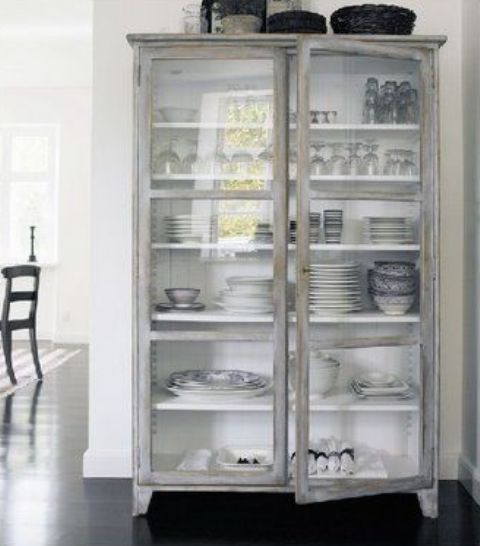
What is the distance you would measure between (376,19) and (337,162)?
24.0 inches

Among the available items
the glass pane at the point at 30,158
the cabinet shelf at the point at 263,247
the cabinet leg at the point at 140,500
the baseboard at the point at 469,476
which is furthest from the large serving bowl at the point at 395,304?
the glass pane at the point at 30,158

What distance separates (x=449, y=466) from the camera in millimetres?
3680

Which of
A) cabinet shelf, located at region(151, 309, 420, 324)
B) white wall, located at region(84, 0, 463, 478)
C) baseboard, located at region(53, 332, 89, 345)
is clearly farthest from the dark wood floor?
baseboard, located at region(53, 332, 89, 345)

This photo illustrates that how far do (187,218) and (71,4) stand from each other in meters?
3.71

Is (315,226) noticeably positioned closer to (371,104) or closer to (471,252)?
(371,104)

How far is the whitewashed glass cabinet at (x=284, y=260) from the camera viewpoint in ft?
10.3

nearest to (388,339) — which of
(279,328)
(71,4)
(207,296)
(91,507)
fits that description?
(279,328)

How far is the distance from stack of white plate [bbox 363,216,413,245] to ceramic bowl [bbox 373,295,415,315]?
0.76ft

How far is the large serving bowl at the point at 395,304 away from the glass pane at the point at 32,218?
6.47m

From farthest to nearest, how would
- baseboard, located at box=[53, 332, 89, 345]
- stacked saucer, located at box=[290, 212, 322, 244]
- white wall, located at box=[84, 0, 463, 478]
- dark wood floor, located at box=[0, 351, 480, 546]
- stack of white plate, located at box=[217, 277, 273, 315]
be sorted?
baseboard, located at box=[53, 332, 89, 345] < white wall, located at box=[84, 0, 463, 478] < stack of white plate, located at box=[217, 277, 273, 315] < stacked saucer, located at box=[290, 212, 322, 244] < dark wood floor, located at box=[0, 351, 480, 546]

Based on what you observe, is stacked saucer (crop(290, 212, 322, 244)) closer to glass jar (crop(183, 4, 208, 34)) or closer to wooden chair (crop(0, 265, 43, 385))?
glass jar (crop(183, 4, 208, 34))

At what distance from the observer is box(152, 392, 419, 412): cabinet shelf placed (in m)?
3.23

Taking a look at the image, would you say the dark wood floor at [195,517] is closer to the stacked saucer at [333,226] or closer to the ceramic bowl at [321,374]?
the ceramic bowl at [321,374]

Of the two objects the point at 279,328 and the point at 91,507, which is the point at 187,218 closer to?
the point at 279,328
